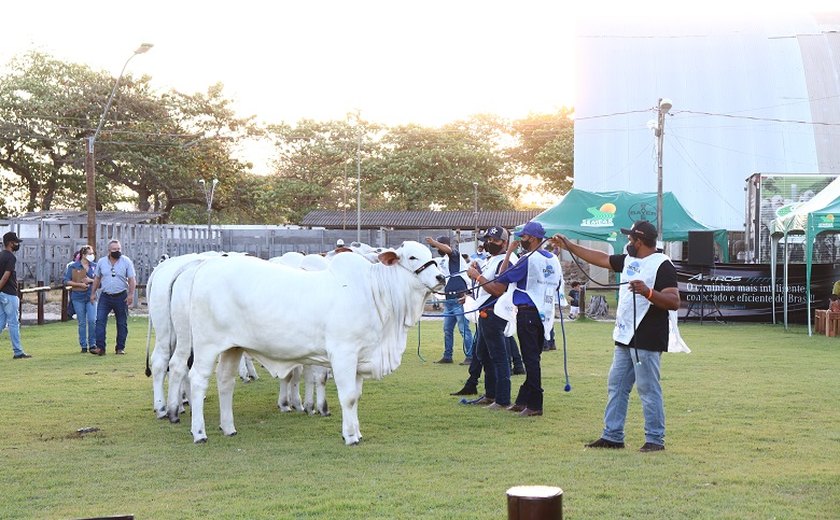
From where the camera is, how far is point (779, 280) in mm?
25828

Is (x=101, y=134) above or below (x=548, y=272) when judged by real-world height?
above

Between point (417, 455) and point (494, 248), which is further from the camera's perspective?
point (494, 248)

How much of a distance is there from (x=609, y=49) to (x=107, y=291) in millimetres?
35049

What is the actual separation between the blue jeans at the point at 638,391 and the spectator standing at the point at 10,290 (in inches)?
435

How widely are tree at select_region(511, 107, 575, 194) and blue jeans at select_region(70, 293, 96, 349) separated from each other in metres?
44.5

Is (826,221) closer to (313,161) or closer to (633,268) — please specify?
(633,268)

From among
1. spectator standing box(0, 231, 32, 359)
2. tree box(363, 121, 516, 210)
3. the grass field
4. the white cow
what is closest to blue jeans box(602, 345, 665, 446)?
the grass field

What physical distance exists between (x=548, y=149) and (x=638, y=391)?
173ft

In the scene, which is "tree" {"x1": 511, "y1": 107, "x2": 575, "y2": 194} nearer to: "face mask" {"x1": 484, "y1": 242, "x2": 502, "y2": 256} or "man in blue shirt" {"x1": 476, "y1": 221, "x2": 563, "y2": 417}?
"face mask" {"x1": 484, "y1": 242, "x2": 502, "y2": 256}

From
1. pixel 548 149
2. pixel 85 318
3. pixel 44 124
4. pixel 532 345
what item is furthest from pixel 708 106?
pixel 532 345

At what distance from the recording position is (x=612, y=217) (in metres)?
29.8

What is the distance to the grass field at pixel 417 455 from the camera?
22.6ft

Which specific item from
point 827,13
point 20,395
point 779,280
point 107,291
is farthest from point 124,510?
point 827,13

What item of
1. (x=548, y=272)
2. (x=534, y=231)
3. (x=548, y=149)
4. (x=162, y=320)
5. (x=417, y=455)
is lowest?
(x=417, y=455)
